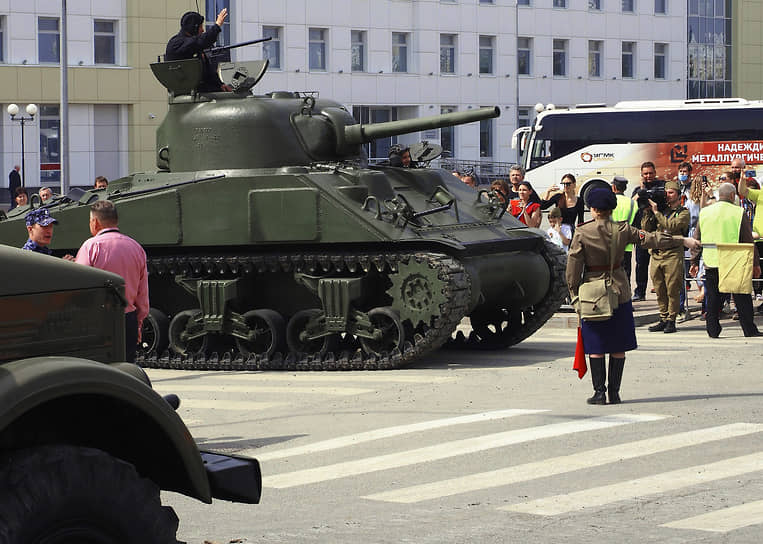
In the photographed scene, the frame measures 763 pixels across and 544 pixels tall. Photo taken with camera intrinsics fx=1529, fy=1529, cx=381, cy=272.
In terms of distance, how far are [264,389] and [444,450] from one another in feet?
13.4

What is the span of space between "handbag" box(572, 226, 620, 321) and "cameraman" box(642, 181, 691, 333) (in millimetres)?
5797

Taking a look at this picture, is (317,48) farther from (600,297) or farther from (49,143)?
(600,297)

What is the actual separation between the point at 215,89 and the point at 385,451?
772 centimetres

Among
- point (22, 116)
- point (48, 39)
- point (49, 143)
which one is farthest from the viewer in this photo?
point (49, 143)

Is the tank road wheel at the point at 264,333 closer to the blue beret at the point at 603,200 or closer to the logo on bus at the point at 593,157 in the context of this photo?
the blue beret at the point at 603,200

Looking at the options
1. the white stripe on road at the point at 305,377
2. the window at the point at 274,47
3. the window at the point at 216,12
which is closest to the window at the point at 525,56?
the window at the point at 274,47

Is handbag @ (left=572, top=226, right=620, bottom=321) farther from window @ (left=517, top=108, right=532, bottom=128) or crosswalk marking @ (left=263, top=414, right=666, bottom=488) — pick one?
window @ (left=517, top=108, right=532, bottom=128)

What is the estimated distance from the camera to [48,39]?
5209 centimetres

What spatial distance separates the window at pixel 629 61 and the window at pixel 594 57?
Answer: 1461 millimetres

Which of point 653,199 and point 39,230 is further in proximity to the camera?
point 653,199

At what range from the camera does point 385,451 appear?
10211mm

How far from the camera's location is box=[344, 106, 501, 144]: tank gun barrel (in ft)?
53.5

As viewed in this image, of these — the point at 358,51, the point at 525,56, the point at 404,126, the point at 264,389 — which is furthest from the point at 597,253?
the point at 525,56

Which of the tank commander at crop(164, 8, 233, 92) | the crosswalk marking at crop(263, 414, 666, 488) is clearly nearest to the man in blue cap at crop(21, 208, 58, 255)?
the crosswalk marking at crop(263, 414, 666, 488)
